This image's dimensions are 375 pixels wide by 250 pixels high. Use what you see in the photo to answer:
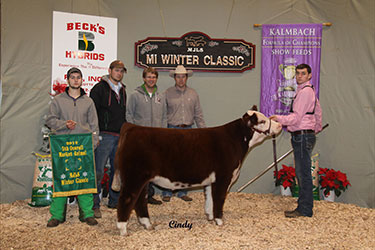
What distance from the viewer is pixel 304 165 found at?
4602 millimetres

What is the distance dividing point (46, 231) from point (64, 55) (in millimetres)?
3003

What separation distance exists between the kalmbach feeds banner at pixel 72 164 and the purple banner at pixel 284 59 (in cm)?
332

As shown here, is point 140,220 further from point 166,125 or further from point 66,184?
point 166,125

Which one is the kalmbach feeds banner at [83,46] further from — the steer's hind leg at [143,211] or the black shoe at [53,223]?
the steer's hind leg at [143,211]

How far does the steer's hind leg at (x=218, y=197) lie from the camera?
4.21 meters

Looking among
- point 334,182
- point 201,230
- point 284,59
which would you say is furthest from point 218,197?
point 284,59

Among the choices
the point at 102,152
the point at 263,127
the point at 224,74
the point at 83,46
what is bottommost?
the point at 102,152

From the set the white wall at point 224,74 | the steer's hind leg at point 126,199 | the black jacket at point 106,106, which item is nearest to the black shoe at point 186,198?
the white wall at point 224,74

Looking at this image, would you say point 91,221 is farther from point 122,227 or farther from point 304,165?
point 304,165

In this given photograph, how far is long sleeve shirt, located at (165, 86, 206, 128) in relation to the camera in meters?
5.48

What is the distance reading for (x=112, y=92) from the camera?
483 centimetres

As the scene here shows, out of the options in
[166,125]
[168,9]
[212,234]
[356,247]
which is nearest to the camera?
[356,247]

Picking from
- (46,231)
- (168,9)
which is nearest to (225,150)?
(46,231)

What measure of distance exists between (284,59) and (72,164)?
4.09m
